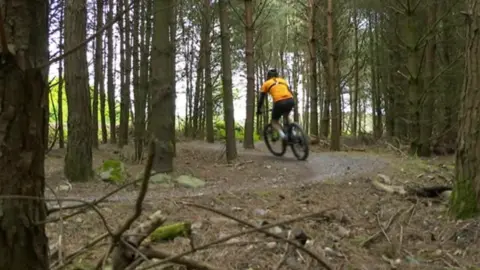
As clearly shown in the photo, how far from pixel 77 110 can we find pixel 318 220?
536 centimetres

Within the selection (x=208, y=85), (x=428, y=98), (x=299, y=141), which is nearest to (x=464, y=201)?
(x=299, y=141)

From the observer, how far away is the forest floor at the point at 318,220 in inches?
157

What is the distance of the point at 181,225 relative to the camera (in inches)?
177

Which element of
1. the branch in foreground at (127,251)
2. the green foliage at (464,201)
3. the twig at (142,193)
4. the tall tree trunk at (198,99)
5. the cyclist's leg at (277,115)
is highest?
the tall tree trunk at (198,99)

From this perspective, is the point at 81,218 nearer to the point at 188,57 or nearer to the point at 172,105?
the point at 172,105

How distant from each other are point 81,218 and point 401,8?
1038 cm

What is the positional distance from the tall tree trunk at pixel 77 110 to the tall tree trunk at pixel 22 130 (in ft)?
22.6

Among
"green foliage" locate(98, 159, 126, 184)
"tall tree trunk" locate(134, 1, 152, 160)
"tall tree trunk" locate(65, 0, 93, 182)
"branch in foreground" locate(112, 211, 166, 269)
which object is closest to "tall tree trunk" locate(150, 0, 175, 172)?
"green foliage" locate(98, 159, 126, 184)

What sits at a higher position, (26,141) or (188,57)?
(188,57)

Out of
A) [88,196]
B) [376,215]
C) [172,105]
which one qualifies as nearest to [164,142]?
[172,105]

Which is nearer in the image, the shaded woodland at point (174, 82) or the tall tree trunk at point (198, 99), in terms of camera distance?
the shaded woodland at point (174, 82)

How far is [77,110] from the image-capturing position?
27.7ft

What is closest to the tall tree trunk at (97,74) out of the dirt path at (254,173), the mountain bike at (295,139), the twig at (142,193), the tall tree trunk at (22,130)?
the dirt path at (254,173)

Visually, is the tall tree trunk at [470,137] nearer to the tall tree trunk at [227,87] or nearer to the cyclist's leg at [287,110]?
the cyclist's leg at [287,110]
